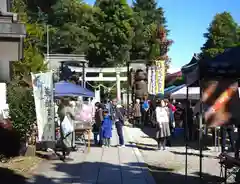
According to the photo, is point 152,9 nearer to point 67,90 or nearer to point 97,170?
point 67,90

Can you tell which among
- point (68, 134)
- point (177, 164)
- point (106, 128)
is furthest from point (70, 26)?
point (177, 164)

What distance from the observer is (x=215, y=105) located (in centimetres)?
802

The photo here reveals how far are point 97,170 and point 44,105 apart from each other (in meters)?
2.52

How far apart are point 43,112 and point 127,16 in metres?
34.8

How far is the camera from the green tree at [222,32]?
157ft

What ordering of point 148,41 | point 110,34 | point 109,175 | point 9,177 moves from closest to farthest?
point 9,177 → point 109,175 → point 110,34 → point 148,41

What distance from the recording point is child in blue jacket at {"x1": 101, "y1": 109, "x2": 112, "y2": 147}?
14.8 meters

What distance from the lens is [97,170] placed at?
10.5 meters

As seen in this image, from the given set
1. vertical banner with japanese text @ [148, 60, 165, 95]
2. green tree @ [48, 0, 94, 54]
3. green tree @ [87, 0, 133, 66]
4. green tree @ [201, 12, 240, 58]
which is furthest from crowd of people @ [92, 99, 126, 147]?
green tree @ [201, 12, 240, 58]

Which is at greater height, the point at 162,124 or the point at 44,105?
the point at 44,105

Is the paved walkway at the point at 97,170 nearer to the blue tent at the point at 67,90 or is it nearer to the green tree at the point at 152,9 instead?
the blue tent at the point at 67,90

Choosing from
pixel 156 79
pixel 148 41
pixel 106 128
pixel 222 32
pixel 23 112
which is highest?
pixel 222 32

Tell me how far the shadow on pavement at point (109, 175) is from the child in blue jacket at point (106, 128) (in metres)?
3.33

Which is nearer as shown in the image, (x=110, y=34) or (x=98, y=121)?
(x=98, y=121)
